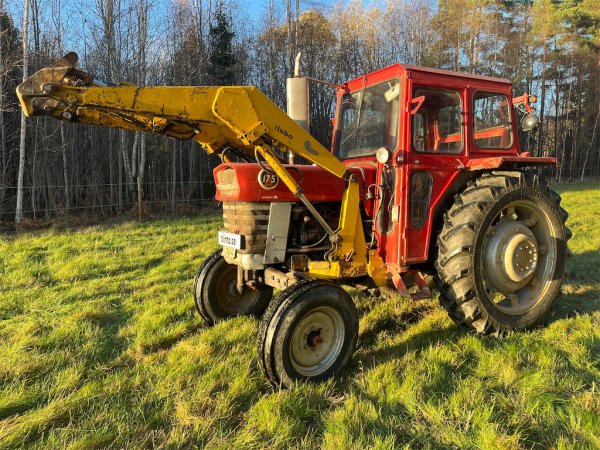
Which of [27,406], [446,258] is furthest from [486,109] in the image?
[27,406]

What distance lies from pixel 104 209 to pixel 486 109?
1142 centimetres

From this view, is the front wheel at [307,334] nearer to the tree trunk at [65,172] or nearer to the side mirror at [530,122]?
the side mirror at [530,122]

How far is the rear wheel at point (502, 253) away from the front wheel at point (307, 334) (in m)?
1.00

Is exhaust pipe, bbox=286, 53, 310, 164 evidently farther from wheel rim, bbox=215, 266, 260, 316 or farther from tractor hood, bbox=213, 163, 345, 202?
wheel rim, bbox=215, 266, 260, 316

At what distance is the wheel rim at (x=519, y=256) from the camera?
3648mm

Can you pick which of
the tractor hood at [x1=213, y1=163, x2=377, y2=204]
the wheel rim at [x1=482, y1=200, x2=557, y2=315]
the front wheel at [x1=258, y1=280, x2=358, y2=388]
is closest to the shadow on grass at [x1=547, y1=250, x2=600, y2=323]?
the wheel rim at [x1=482, y1=200, x2=557, y2=315]

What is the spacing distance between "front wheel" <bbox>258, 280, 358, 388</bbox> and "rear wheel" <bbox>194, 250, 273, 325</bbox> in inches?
35.7

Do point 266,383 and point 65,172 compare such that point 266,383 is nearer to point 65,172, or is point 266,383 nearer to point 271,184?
point 271,184

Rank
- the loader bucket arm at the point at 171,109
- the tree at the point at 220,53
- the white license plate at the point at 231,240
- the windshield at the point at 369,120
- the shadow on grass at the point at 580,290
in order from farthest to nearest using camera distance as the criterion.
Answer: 1. the tree at the point at 220,53
2. the shadow on grass at the point at 580,290
3. the windshield at the point at 369,120
4. the white license plate at the point at 231,240
5. the loader bucket arm at the point at 171,109

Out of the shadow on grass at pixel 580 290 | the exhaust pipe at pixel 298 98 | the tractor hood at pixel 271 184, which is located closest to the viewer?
the tractor hood at pixel 271 184

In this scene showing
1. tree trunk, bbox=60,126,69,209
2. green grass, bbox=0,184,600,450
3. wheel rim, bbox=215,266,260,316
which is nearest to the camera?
green grass, bbox=0,184,600,450

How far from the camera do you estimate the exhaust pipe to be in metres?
3.38

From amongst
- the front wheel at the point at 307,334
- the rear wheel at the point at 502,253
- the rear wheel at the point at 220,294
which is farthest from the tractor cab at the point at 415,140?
the rear wheel at the point at 220,294

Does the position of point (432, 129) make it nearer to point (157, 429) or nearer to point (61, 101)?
point (61, 101)
